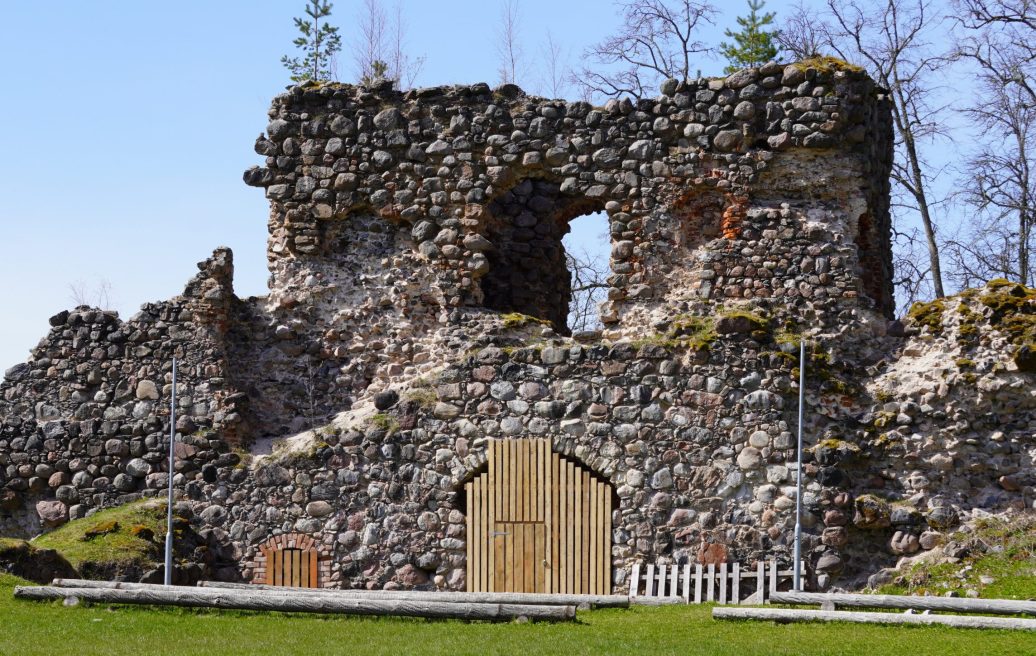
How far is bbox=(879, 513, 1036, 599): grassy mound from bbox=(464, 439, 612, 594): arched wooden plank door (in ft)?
11.4

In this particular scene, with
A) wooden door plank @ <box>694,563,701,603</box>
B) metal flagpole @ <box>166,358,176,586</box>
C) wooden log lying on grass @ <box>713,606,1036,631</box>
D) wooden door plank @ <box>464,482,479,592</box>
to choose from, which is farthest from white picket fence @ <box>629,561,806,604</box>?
metal flagpole @ <box>166,358,176,586</box>

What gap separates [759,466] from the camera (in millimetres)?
18625

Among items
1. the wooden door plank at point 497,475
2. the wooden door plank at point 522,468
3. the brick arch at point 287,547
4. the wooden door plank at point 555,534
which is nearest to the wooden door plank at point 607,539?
the wooden door plank at point 555,534

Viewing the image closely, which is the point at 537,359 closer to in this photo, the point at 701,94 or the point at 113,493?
the point at 701,94

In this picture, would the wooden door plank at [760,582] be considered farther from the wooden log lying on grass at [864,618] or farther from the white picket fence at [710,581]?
the wooden log lying on grass at [864,618]

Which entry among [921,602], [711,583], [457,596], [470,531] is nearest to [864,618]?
[921,602]

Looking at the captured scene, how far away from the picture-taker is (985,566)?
1731cm

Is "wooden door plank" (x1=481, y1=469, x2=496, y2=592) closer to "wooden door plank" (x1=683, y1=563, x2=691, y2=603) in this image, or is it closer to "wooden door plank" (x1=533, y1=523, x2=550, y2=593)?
"wooden door plank" (x1=533, y1=523, x2=550, y2=593)

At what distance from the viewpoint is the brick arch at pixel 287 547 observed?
19453 millimetres

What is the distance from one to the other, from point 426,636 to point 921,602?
4868 mm

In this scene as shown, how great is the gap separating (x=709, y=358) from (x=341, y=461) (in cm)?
470

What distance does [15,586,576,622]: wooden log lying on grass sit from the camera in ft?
49.5

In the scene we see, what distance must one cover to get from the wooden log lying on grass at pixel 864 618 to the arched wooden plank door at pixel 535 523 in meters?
3.46

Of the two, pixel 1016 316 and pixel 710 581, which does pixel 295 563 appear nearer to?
pixel 710 581
